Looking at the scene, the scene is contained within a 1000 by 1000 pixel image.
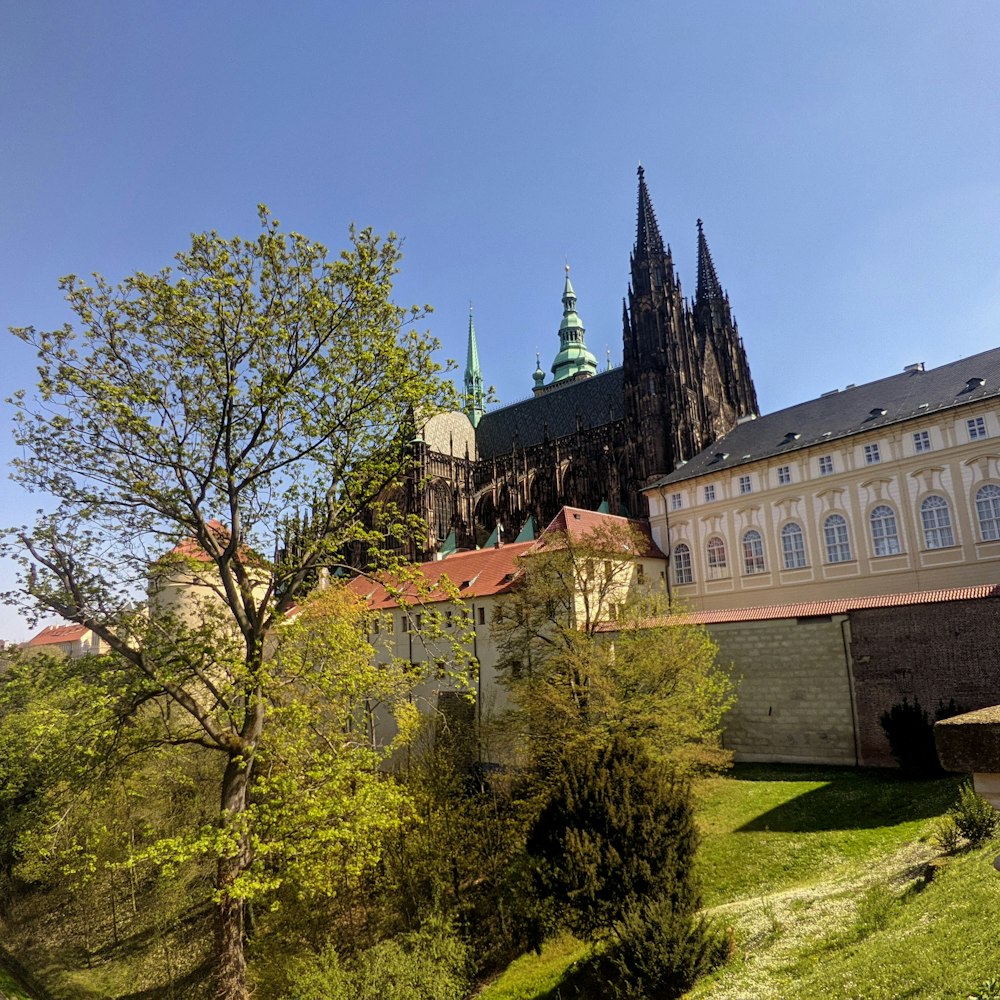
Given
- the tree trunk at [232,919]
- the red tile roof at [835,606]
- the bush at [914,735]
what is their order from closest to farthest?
the tree trunk at [232,919], the bush at [914,735], the red tile roof at [835,606]

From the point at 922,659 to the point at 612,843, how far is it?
12765mm

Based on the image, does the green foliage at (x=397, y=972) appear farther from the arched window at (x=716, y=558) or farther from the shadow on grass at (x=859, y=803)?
the arched window at (x=716, y=558)

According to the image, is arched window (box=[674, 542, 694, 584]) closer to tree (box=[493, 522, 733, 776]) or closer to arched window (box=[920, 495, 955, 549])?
arched window (box=[920, 495, 955, 549])

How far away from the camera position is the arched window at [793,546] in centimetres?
3369

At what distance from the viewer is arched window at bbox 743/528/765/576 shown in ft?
115

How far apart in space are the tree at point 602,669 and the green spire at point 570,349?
220 ft

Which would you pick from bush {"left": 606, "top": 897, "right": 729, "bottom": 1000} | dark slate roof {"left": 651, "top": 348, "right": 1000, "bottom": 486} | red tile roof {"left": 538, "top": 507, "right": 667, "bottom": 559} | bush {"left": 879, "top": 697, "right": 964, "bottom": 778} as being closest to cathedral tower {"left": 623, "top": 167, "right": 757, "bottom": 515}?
dark slate roof {"left": 651, "top": 348, "right": 1000, "bottom": 486}

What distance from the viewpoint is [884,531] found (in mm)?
31344

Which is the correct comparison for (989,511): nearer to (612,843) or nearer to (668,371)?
(612,843)

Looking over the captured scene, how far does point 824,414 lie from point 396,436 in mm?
28436

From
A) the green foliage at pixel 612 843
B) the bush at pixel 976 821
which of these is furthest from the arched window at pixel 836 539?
the bush at pixel 976 821

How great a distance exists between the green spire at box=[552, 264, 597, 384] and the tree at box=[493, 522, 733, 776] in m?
67.1

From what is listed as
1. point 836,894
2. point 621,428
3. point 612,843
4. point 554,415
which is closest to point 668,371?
point 621,428

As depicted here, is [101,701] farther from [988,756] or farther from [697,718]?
[697,718]
